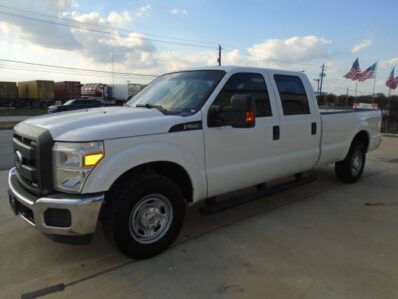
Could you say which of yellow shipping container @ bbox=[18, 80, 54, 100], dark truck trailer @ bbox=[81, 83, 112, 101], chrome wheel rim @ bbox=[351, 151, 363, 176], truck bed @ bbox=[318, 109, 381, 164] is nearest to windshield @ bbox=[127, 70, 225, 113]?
truck bed @ bbox=[318, 109, 381, 164]

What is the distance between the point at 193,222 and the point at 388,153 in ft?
26.7

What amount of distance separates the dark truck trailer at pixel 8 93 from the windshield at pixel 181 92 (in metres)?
48.4

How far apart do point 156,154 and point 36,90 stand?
48.5 metres

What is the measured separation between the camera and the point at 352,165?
20.9 feet

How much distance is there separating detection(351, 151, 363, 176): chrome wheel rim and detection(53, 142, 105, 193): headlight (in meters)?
4.95

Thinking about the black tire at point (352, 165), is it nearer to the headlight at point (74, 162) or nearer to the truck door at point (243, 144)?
the truck door at point (243, 144)

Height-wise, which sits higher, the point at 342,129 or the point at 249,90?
the point at 249,90

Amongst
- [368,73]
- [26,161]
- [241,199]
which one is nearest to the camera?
[26,161]

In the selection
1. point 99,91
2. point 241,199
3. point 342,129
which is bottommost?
point 241,199

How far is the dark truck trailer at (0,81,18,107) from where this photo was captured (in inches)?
1802

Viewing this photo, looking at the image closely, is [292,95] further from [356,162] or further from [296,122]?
[356,162]

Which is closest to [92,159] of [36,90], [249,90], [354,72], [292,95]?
→ [249,90]

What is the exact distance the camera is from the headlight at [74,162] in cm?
289

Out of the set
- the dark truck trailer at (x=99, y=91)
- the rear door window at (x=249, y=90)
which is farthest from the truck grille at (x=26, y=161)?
the dark truck trailer at (x=99, y=91)
